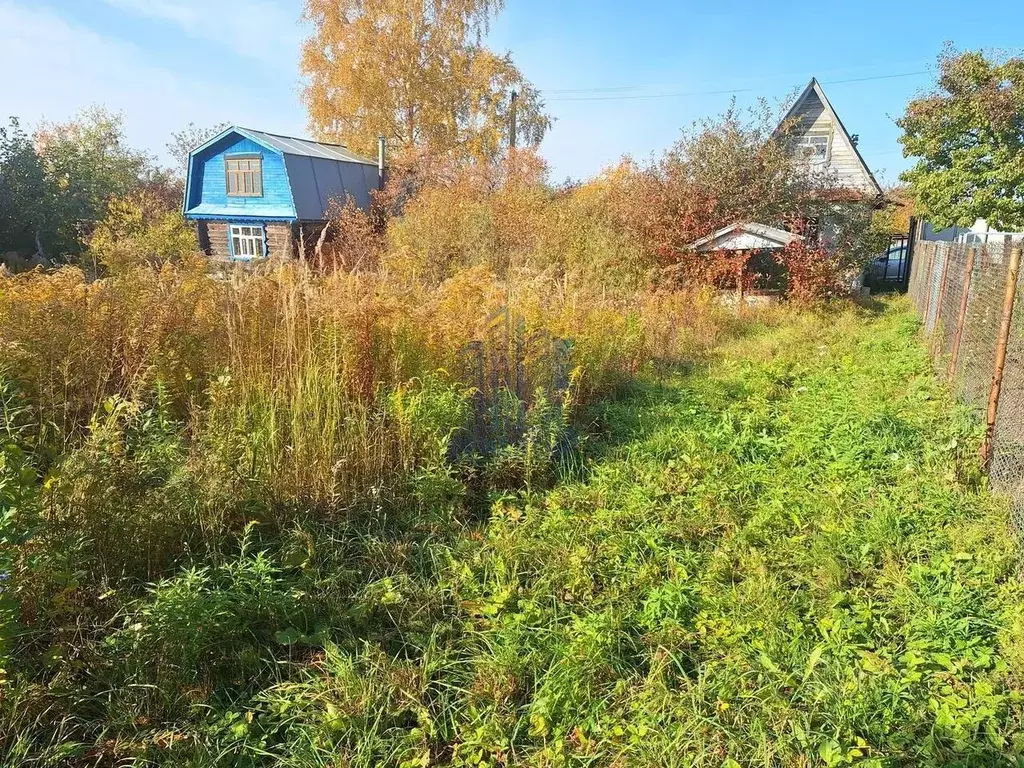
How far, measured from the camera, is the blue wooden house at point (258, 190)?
22.1 metres

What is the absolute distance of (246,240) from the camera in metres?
23.6

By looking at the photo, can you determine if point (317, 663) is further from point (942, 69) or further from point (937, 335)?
point (942, 69)

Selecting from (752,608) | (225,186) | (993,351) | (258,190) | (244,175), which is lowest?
(752,608)

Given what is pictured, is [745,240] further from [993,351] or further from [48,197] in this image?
[48,197]

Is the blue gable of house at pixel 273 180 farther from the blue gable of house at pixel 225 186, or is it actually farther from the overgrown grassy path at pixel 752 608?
the overgrown grassy path at pixel 752 608

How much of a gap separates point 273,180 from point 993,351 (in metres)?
22.5

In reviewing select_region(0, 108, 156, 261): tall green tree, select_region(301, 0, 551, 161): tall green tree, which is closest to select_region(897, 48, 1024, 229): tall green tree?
select_region(301, 0, 551, 161): tall green tree

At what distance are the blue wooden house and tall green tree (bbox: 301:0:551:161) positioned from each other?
384 centimetres

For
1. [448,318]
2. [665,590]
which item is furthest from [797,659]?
[448,318]

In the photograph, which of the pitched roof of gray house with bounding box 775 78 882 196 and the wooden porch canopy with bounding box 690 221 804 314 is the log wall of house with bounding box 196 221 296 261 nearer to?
the wooden porch canopy with bounding box 690 221 804 314

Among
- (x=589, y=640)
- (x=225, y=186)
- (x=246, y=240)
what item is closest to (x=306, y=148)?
(x=225, y=186)

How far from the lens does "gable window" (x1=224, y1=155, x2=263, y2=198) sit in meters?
22.5

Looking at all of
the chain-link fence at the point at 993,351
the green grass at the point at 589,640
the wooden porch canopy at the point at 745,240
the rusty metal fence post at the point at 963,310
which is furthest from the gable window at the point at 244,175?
the rusty metal fence post at the point at 963,310

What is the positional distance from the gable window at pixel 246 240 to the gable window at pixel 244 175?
45.8 inches
